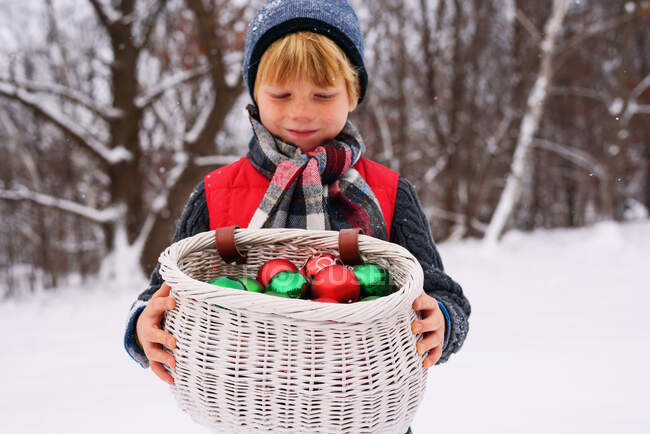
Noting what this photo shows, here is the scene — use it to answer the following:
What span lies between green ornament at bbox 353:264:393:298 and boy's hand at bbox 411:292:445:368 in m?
0.12

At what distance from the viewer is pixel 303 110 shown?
125 centimetres

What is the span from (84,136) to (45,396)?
178 inches

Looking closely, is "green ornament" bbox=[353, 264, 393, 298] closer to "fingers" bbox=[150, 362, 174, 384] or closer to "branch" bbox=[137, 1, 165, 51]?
"fingers" bbox=[150, 362, 174, 384]

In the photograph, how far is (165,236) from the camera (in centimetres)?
691

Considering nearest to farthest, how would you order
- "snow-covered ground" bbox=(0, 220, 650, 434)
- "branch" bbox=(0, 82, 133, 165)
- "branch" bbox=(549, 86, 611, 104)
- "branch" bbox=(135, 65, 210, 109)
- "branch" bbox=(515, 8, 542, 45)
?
"snow-covered ground" bbox=(0, 220, 650, 434), "branch" bbox=(0, 82, 133, 165), "branch" bbox=(135, 65, 210, 109), "branch" bbox=(515, 8, 542, 45), "branch" bbox=(549, 86, 611, 104)

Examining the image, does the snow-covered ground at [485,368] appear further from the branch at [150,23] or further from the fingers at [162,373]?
the branch at [150,23]

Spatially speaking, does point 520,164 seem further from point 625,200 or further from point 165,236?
point 625,200

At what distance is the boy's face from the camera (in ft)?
4.09

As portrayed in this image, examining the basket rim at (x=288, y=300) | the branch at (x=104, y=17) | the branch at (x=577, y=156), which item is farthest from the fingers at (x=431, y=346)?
the branch at (x=577, y=156)

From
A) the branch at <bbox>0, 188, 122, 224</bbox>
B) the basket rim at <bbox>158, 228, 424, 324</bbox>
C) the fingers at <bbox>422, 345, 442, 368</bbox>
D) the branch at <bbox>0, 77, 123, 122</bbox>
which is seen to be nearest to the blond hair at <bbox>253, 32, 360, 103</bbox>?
the basket rim at <bbox>158, 228, 424, 324</bbox>

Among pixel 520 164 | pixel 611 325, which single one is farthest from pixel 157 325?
pixel 520 164

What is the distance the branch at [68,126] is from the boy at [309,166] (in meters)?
5.94

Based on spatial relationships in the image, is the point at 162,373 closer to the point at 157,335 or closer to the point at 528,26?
the point at 157,335

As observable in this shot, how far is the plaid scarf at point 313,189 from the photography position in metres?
1.27
